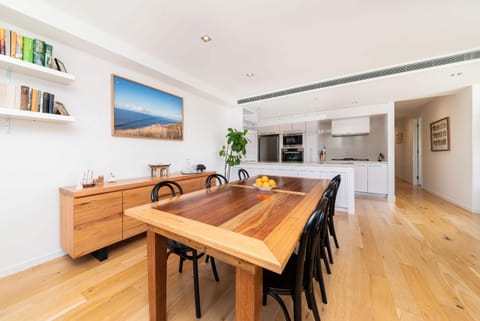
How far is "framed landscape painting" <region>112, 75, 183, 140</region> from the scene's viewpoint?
2.47 metres

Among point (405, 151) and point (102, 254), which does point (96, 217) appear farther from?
point (405, 151)

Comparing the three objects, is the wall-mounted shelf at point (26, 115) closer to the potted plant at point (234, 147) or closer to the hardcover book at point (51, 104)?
the hardcover book at point (51, 104)

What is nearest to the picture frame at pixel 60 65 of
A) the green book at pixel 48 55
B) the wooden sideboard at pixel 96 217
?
the green book at pixel 48 55

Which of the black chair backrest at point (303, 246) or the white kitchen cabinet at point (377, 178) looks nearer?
→ the black chair backrest at point (303, 246)

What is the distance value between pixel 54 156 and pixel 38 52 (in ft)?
3.31

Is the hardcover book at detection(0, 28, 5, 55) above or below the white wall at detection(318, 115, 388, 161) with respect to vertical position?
above

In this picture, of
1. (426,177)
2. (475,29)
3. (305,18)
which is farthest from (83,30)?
(426,177)

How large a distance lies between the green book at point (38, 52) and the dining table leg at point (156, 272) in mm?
1995

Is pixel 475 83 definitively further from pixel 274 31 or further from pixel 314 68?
pixel 274 31

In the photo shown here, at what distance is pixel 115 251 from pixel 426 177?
7.47 m

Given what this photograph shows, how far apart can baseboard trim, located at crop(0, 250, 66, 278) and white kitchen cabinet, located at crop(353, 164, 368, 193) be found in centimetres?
564

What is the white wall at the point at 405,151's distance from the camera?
20.2 ft

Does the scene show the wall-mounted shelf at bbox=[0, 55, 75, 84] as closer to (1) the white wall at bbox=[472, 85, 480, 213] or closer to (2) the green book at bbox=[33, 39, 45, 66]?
(2) the green book at bbox=[33, 39, 45, 66]

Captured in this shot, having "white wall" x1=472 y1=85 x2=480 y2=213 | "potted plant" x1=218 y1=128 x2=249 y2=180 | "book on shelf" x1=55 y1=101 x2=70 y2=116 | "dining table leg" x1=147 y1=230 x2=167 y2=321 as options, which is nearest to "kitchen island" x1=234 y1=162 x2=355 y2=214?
"potted plant" x1=218 y1=128 x2=249 y2=180
